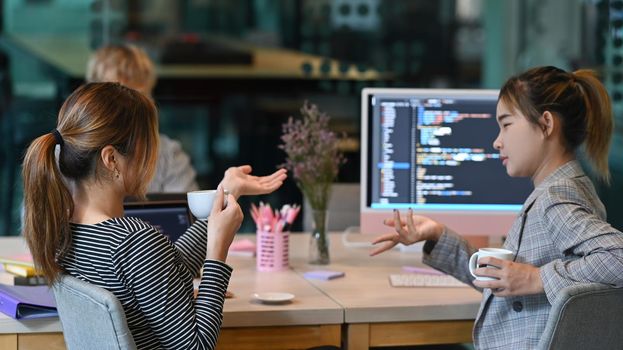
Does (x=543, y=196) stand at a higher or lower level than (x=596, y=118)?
lower

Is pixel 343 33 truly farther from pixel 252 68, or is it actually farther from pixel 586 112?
pixel 586 112

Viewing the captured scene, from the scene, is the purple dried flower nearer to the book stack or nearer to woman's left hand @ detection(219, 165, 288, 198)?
woman's left hand @ detection(219, 165, 288, 198)

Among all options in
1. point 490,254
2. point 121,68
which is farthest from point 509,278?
point 121,68

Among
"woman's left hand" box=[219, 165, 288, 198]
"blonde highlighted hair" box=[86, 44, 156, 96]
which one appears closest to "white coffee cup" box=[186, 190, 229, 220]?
"woman's left hand" box=[219, 165, 288, 198]

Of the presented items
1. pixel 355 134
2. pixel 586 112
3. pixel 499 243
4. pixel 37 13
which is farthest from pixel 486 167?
pixel 37 13

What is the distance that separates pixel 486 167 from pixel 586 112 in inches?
26.0

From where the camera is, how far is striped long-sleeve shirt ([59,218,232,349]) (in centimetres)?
193

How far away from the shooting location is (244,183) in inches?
93.4

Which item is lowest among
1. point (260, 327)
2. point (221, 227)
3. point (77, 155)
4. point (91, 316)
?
point (260, 327)

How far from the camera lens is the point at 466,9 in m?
5.51

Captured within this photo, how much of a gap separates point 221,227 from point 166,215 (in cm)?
66

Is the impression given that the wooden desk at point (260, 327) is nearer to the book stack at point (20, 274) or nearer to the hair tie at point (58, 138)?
the book stack at point (20, 274)

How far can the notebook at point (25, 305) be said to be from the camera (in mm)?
2205

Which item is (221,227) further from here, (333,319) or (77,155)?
(333,319)
